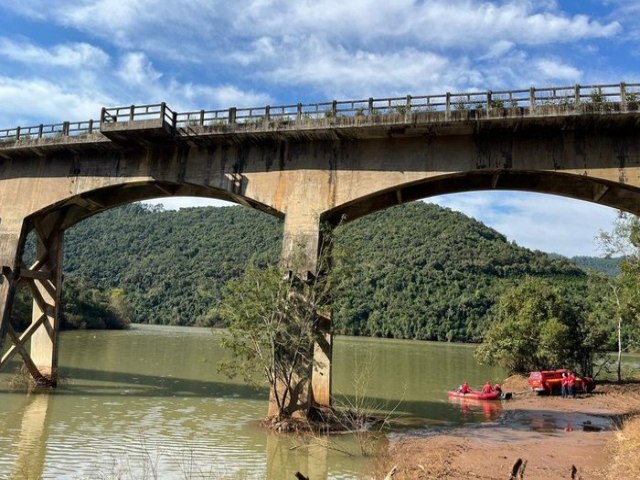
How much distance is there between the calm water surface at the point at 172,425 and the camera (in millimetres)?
11109

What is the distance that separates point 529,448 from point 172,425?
9097 millimetres

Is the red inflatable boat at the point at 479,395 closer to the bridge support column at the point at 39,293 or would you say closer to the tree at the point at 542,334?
the tree at the point at 542,334

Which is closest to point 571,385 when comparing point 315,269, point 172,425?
point 315,269

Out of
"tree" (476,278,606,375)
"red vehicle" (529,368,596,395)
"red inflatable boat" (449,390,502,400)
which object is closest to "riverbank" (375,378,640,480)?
"red inflatable boat" (449,390,502,400)

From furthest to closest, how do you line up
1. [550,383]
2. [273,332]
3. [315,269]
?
1. [550,383]
2. [315,269]
3. [273,332]

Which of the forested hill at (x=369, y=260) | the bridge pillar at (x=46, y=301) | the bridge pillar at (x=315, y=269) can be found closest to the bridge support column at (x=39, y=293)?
the bridge pillar at (x=46, y=301)

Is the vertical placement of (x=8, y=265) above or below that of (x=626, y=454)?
above

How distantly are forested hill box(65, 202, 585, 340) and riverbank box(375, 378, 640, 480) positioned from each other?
4616 centimetres

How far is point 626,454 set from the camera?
11.1m

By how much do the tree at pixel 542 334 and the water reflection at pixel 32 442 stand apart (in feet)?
73.1

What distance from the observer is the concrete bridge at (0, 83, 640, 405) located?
51.8ft

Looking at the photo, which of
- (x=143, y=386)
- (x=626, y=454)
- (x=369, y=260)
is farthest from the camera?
(x=369, y=260)

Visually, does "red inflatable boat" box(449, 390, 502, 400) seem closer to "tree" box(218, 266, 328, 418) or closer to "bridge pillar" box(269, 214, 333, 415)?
"bridge pillar" box(269, 214, 333, 415)

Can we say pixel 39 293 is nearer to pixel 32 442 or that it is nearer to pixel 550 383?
pixel 32 442
